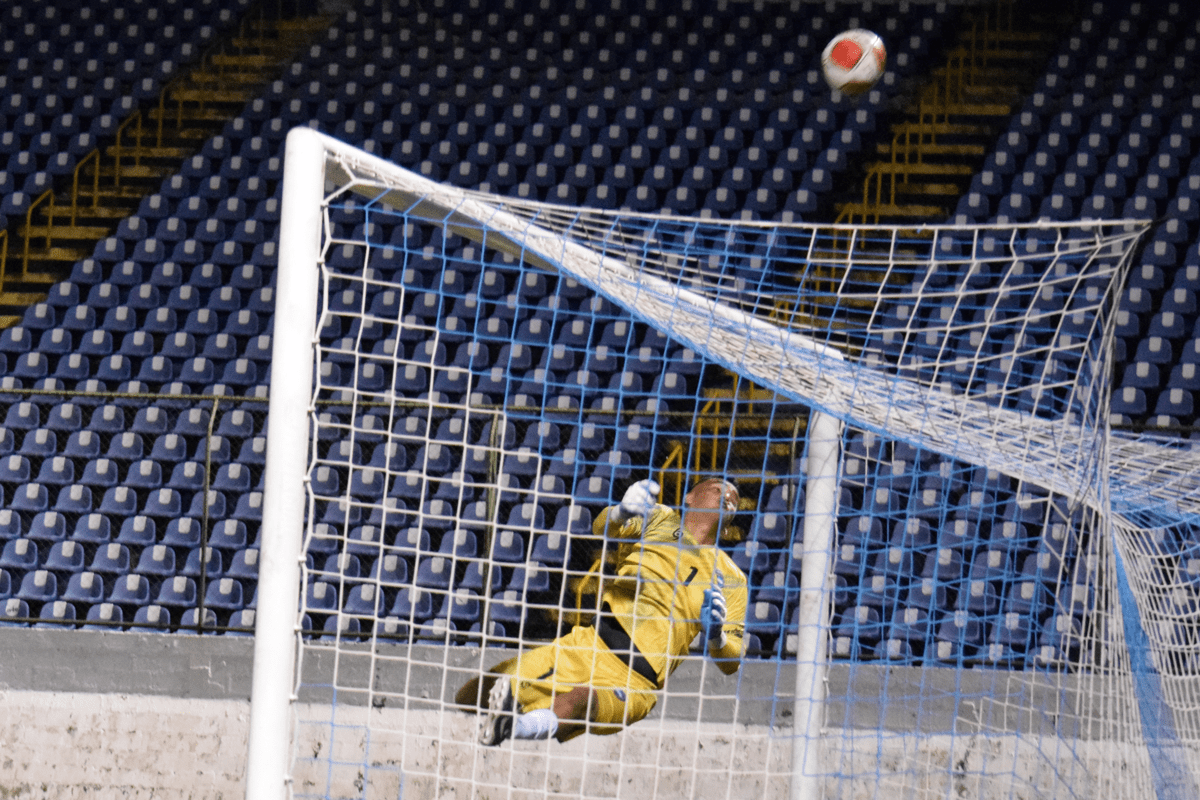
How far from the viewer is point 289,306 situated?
271cm

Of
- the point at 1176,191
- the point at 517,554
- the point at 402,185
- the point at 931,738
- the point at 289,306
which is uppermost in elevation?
the point at 1176,191

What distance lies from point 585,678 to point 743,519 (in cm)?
276

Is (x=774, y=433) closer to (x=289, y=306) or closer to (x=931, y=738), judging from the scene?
(x=931, y=738)

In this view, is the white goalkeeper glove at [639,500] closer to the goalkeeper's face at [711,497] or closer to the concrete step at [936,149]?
the goalkeeper's face at [711,497]

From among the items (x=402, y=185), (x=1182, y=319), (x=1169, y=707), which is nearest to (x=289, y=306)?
(x=402, y=185)

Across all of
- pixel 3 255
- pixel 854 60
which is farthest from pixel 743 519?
pixel 3 255

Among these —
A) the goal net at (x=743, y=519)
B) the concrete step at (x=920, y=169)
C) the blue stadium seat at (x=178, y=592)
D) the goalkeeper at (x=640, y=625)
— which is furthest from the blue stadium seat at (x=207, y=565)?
the concrete step at (x=920, y=169)

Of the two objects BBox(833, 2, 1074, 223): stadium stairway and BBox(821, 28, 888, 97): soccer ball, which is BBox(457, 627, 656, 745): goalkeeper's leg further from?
BBox(833, 2, 1074, 223): stadium stairway

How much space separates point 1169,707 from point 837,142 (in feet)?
17.6

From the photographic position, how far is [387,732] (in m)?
4.99

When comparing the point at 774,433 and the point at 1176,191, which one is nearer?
the point at 774,433

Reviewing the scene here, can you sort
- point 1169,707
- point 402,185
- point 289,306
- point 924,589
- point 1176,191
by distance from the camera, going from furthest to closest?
point 1176,191 < point 924,589 < point 1169,707 < point 402,185 < point 289,306

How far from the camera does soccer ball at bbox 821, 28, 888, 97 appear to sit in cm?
488

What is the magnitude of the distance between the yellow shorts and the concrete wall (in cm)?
143
